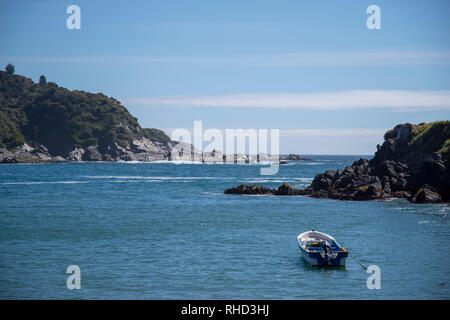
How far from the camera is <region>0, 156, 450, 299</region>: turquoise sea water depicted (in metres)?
22.9

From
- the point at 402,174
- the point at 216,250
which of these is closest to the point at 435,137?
the point at 402,174

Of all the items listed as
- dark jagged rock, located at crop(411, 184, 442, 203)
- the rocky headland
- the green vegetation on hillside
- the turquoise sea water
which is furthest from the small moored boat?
the green vegetation on hillside

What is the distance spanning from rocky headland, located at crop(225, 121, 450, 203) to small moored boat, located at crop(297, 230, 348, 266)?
28947 millimetres

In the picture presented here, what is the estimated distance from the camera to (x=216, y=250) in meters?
31.6

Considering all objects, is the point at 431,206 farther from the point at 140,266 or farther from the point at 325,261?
the point at 140,266

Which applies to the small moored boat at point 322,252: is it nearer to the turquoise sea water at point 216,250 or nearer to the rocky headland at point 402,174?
the turquoise sea water at point 216,250

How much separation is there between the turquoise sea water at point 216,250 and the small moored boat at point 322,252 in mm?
629

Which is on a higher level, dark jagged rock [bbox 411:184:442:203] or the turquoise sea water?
dark jagged rock [bbox 411:184:442:203]

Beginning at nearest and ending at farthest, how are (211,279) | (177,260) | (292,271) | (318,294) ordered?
1. (318,294)
2. (211,279)
3. (292,271)
4. (177,260)

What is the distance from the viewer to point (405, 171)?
2569 inches

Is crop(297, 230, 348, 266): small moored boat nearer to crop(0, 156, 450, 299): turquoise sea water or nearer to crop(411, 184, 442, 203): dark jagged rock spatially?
crop(0, 156, 450, 299): turquoise sea water

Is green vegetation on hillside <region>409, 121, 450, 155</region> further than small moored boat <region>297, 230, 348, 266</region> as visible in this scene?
Yes
